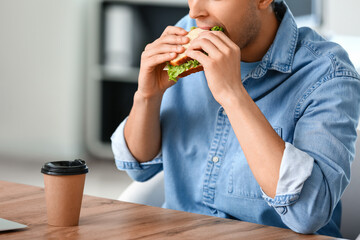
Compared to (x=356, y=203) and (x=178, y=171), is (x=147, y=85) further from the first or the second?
(x=356, y=203)

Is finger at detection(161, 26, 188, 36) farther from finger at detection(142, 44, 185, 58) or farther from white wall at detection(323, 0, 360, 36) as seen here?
white wall at detection(323, 0, 360, 36)

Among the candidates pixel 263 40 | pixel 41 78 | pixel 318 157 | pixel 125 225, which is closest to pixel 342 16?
pixel 263 40

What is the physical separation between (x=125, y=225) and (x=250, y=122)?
14.2 inches

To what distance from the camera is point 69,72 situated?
189 inches

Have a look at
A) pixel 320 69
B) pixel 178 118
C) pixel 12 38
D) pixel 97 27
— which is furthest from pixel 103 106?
pixel 320 69

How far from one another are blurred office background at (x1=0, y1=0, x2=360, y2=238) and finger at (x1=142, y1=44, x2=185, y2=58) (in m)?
3.18

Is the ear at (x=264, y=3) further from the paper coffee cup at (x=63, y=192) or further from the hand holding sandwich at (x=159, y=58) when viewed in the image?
the paper coffee cup at (x=63, y=192)

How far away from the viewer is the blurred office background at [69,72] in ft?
15.4

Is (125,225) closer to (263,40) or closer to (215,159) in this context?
(215,159)

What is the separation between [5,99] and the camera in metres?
4.96

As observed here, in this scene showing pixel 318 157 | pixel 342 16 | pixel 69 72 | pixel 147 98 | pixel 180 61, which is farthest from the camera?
pixel 69 72

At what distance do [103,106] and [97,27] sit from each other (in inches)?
27.2

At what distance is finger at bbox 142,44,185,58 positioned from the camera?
1394 mm

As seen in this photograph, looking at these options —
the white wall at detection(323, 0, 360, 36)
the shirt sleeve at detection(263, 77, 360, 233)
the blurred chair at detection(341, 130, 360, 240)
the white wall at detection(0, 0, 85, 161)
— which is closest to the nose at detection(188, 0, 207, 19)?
the shirt sleeve at detection(263, 77, 360, 233)
